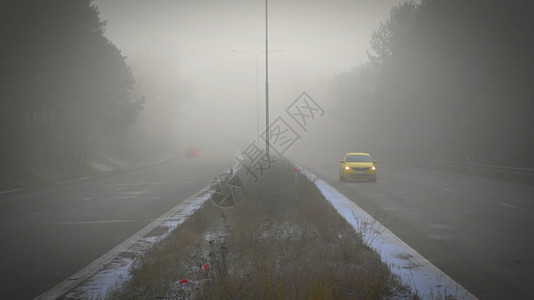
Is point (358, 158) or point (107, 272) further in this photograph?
point (358, 158)

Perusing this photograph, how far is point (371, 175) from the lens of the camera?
90.5 ft

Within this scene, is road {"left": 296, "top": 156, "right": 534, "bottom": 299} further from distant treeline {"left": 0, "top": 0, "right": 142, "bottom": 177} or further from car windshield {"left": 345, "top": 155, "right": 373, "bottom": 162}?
distant treeline {"left": 0, "top": 0, "right": 142, "bottom": 177}

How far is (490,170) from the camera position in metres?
32.0

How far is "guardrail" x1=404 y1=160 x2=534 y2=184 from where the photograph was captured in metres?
27.5

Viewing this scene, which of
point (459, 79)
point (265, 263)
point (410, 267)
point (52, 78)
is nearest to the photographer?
point (265, 263)

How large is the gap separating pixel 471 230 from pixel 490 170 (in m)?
22.7

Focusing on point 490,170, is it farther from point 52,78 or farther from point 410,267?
point 52,78

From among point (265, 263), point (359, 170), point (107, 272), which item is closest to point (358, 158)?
point (359, 170)

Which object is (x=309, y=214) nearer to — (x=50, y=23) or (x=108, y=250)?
(x=108, y=250)

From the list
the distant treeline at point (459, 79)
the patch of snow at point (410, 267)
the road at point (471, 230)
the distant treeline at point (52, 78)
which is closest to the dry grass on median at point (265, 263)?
the patch of snow at point (410, 267)

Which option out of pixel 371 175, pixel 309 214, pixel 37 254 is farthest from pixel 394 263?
pixel 371 175

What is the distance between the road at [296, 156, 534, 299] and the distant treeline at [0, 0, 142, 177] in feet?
68.4

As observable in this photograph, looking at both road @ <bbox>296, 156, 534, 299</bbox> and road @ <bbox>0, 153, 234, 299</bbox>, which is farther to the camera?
road @ <bbox>0, 153, 234, 299</bbox>

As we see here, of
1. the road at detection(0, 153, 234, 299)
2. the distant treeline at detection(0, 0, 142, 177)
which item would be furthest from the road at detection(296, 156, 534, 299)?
the distant treeline at detection(0, 0, 142, 177)
